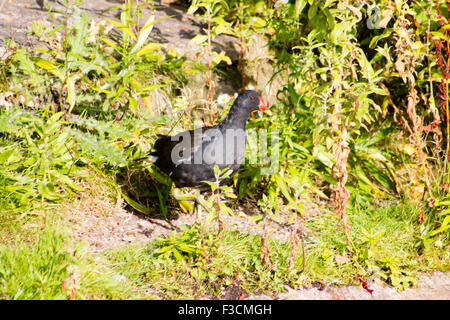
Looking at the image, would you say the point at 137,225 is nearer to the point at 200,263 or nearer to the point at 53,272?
the point at 200,263

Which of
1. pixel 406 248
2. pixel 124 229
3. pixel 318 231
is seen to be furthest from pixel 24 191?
pixel 406 248

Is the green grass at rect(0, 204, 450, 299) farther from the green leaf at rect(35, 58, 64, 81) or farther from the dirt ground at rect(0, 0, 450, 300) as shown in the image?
the green leaf at rect(35, 58, 64, 81)

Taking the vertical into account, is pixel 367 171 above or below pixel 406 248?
above

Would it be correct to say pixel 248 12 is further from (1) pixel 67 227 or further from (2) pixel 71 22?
(1) pixel 67 227

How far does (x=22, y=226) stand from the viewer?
9.82 ft

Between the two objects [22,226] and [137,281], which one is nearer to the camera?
[137,281]

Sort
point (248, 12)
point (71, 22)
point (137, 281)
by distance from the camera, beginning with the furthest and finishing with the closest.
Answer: point (248, 12), point (71, 22), point (137, 281)

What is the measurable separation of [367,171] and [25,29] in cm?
367

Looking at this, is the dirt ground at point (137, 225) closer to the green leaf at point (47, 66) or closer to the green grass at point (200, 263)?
the green grass at point (200, 263)

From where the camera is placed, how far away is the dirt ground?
3051 millimetres

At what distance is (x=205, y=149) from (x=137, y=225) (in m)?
0.88

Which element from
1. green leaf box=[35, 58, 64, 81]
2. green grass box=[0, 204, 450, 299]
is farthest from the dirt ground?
green leaf box=[35, 58, 64, 81]

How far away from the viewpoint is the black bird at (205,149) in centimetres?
330

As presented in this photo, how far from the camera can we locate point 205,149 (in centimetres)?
331
